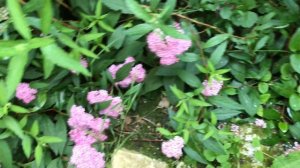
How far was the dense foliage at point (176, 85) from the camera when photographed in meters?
2.00

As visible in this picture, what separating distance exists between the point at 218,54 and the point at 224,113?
0.25m

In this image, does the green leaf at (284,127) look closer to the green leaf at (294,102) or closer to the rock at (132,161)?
the green leaf at (294,102)

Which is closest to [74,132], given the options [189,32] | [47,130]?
[47,130]

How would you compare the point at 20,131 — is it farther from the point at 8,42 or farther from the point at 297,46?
the point at 297,46

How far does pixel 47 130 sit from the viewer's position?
205cm

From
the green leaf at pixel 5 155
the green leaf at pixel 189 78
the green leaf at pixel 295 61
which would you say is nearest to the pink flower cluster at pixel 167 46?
the green leaf at pixel 189 78

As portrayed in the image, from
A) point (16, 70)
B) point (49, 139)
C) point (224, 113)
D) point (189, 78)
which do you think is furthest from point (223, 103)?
point (16, 70)

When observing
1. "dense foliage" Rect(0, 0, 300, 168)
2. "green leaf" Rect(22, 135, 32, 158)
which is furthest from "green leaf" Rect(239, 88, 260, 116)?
"green leaf" Rect(22, 135, 32, 158)

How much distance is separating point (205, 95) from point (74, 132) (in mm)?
569

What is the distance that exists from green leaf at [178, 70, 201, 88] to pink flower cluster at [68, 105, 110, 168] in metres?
0.37

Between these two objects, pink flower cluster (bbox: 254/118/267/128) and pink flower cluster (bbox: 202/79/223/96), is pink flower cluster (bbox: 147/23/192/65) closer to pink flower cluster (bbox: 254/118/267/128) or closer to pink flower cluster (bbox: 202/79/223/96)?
pink flower cluster (bbox: 202/79/223/96)

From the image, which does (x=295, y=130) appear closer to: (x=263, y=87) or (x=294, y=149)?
(x=294, y=149)

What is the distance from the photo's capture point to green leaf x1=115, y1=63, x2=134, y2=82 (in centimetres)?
208

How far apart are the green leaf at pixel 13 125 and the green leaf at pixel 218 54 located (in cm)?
83
